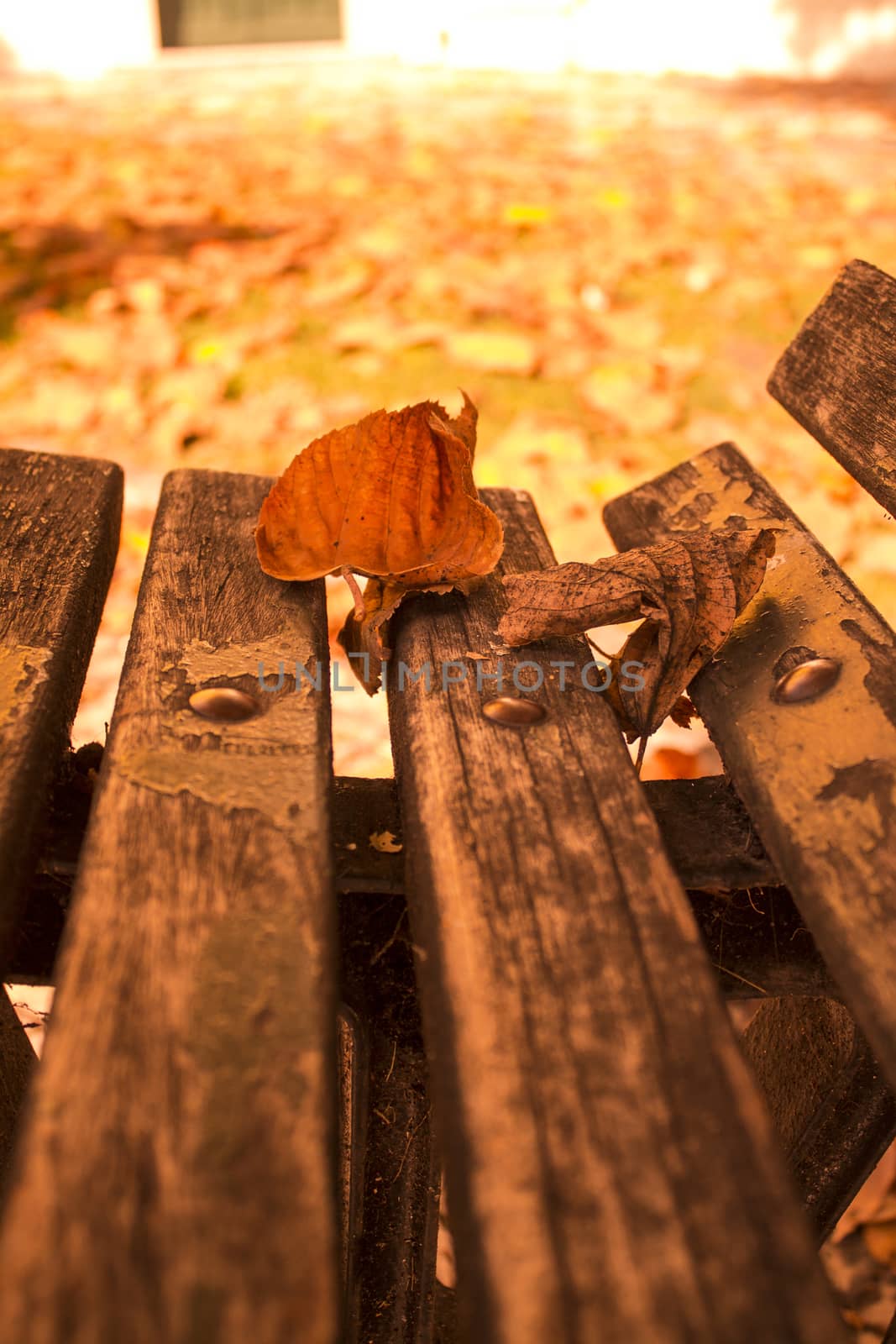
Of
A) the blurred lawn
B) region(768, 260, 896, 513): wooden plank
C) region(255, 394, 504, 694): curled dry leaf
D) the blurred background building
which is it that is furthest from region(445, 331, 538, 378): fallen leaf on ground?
the blurred background building

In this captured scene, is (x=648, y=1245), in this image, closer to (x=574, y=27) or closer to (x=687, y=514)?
(x=687, y=514)

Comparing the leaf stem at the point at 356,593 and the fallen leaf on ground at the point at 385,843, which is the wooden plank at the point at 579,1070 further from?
the leaf stem at the point at 356,593

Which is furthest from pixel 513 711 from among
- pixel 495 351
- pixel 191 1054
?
pixel 495 351

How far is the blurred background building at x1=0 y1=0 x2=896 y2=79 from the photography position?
198 inches

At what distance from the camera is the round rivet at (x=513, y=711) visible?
0.88 meters

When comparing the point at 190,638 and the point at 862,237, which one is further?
the point at 862,237

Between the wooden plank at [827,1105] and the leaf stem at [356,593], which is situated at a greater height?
the leaf stem at [356,593]

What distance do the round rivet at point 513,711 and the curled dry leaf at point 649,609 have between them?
0.26 ft

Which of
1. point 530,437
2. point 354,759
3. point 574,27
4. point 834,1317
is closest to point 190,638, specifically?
point 834,1317

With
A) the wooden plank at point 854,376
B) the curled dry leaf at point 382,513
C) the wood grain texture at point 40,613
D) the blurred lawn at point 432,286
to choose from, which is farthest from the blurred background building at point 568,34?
the curled dry leaf at point 382,513

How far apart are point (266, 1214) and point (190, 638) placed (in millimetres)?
517

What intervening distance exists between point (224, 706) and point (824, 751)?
48 cm

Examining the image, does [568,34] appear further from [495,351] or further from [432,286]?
[495,351]

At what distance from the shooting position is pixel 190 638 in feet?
3.13
